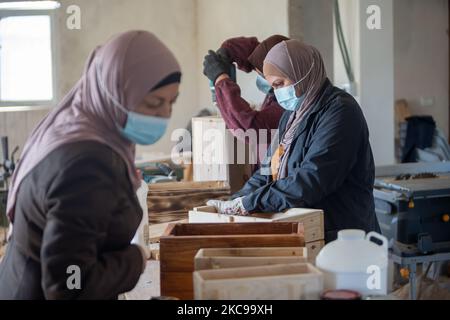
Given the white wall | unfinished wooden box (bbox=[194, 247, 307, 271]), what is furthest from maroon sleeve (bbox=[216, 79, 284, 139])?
the white wall

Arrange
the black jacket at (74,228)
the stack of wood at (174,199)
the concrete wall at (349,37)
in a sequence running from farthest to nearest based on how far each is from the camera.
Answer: the concrete wall at (349,37), the stack of wood at (174,199), the black jacket at (74,228)

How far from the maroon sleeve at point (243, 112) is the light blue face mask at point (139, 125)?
1.28 metres

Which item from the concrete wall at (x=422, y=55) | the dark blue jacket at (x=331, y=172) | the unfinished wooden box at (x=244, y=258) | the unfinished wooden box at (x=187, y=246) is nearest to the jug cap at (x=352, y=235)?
the unfinished wooden box at (x=244, y=258)

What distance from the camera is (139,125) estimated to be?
1.36m

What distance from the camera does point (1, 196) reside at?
3.91 metres

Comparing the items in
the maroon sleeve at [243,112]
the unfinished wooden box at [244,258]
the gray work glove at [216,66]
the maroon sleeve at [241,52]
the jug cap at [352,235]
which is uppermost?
the maroon sleeve at [241,52]

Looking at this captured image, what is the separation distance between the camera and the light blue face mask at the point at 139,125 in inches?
52.7

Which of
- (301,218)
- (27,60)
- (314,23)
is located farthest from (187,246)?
(27,60)

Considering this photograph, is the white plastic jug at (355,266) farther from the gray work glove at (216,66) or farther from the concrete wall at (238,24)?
the concrete wall at (238,24)

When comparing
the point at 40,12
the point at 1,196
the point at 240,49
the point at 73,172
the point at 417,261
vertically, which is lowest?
the point at 417,261

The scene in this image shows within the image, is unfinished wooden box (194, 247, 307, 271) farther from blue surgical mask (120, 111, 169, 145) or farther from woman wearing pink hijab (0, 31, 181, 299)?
blue surgical mask (120, 111, 169, 145)

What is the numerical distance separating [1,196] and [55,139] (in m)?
2.81

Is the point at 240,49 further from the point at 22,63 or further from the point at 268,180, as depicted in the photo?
the point at 22,63

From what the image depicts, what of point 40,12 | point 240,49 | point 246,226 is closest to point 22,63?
point 40,12
